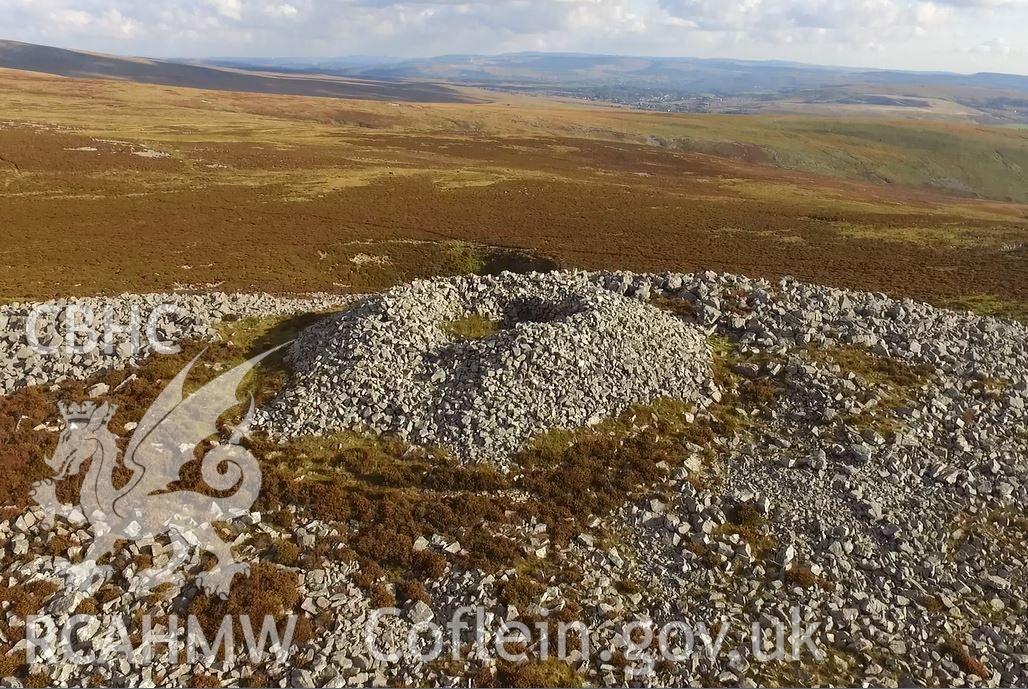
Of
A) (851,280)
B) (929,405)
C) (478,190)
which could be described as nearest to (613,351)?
(929,405)

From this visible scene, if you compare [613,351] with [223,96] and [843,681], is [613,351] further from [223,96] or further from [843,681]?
[223,96]

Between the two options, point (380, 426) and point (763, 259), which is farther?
point (763, 259)

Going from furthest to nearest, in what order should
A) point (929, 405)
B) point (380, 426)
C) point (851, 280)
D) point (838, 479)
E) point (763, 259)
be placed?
point (763, 259) → point (851, 280) → point (929, 405) → point (380, 426) → point (838, 479)

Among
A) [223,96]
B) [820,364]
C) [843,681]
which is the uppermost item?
[223,96]
